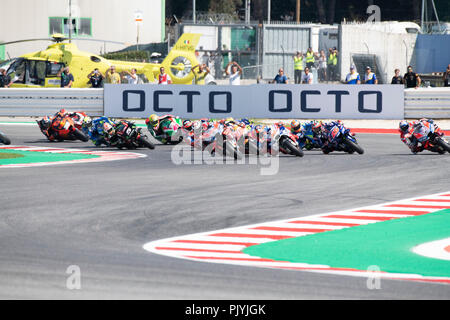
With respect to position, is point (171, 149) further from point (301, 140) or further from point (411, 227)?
point (411, 227)

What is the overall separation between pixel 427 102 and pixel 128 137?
37.8 ft

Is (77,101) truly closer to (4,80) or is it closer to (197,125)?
(4,80)

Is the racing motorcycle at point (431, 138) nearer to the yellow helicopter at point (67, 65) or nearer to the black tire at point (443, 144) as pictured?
the black tire at point (443, 144)

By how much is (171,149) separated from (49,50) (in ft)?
51.2

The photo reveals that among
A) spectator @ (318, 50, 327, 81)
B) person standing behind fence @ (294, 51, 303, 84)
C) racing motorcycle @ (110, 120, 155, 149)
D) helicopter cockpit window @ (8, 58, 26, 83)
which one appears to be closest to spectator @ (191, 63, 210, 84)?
person standing behind fence @ (294, 51, 303, 84)

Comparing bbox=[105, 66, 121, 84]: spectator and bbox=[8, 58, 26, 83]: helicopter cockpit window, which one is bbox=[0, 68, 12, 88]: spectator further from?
bbox=[105, 66, 121, 84]: spectator

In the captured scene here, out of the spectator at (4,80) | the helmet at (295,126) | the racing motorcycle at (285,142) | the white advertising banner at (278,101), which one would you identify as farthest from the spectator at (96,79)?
the racing motorcycle at (285,142)

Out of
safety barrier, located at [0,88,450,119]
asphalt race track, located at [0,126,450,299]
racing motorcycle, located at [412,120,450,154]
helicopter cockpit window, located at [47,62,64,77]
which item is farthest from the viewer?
helicopter cockpit window, located at [47,62,64,77]

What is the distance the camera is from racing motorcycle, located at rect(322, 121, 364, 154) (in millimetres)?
18062

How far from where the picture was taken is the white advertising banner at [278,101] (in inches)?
1063

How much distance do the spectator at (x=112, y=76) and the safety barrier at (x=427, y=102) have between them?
1021cm

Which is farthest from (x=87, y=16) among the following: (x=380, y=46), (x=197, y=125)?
(x=197, y=125)

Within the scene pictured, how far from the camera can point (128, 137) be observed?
19.3 meters

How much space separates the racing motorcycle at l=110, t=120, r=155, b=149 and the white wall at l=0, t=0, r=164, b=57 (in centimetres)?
3377
